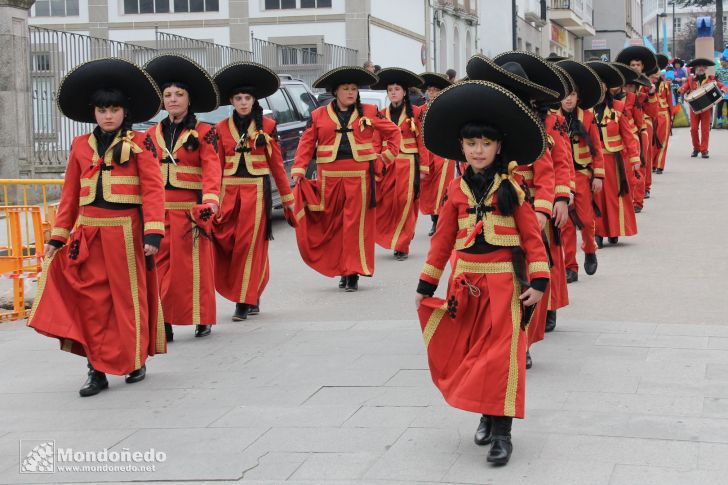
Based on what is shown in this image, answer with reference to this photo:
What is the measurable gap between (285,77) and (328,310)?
8671 mm

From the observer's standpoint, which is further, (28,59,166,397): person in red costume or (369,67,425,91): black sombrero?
(369,67,425,91): black sombrero

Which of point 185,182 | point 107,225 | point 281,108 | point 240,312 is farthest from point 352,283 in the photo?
point 281,108

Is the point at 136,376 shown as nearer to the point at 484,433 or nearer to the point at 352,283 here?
the point at 484,433

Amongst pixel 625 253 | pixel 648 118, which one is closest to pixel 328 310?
pixel 625 253

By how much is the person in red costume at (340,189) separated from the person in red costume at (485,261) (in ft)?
17.4

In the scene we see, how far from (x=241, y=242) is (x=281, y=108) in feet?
23.7

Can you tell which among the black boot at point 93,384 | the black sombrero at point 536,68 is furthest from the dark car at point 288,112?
the black sombrero at point 536,68

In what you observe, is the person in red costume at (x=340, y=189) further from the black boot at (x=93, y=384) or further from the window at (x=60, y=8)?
the window at (x=60, y=8)

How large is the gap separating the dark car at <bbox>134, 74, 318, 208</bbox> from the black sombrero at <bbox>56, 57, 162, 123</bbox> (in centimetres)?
763

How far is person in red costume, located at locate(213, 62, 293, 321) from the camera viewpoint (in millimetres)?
9672

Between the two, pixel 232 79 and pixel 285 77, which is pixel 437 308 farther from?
pixel 285 77

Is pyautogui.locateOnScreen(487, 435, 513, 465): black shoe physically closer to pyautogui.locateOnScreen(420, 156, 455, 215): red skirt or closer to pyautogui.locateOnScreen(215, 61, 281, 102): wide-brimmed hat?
pyautogui.locateOnScreen(215, 61, 281, 102): wide-brimmed hat

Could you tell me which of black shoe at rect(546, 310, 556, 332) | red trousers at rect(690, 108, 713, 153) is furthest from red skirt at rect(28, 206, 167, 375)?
red trousers at rect(690, 108, 713, 153)

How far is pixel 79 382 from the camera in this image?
25.3ft
